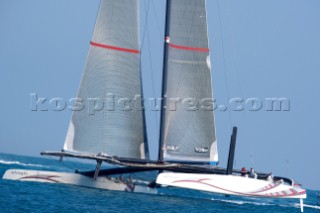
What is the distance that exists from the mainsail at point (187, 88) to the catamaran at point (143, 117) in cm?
4

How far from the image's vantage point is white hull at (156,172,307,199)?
2933 centimetres

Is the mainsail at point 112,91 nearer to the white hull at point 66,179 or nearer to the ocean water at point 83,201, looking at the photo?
the white hull at point 66,179

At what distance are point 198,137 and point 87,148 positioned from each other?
5055 millimetres

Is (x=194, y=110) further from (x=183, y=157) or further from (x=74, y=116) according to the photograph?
(x=74, y=116)

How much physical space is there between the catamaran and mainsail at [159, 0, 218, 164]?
0.04m

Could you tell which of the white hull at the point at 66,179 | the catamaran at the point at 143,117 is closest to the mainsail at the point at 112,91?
Result: the catamaran at the point at 143,117

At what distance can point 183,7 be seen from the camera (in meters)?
32.0

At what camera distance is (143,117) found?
32188 mm

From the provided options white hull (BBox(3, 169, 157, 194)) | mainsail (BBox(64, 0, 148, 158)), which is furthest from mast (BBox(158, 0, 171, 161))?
white hull (BBox(3, 169, 157, 194))

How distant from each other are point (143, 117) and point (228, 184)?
5.08 metres

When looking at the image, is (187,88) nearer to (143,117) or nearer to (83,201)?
(143,117)

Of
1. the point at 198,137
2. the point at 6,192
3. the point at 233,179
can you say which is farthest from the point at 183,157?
the point at 6,192

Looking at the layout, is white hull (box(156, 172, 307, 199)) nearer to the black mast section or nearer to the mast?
the black mast section

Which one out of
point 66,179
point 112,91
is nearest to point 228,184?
point 112,91
